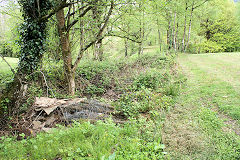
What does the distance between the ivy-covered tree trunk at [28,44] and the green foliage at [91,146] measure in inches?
91.6

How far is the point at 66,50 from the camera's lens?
6297 millimetres

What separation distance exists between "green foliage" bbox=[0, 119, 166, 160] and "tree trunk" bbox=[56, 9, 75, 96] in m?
3.87

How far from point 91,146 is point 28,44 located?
5136mm

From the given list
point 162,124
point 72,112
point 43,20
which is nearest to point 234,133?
point 162,124

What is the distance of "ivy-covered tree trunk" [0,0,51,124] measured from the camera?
491 cm

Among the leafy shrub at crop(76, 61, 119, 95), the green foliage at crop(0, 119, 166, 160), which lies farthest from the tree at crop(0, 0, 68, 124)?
the leafy shrub at crop(76, 61, 119, 95)

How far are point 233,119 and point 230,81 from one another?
138 inches

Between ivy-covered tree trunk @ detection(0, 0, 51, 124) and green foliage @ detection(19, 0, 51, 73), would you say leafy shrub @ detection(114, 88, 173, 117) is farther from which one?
green foliage @ detection(19, 0, 51, 73)

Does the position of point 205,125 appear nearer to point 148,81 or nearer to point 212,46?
point 148,81

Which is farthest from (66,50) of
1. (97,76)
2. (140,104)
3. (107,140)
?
(107,140)

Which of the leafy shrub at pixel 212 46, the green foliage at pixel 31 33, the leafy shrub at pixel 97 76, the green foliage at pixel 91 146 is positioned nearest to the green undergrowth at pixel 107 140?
the green foliage at pixel 91 146

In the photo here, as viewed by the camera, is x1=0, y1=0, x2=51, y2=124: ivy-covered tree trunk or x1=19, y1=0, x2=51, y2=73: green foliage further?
x1=19, y1=0, x2=51, y2=73: green foliage

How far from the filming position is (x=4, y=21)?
10.0 metres

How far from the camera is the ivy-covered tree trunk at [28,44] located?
4.91 meters
